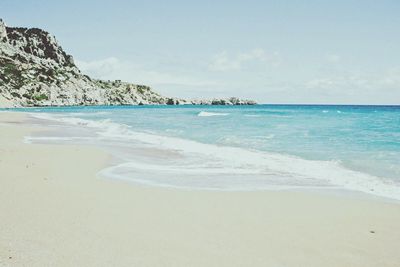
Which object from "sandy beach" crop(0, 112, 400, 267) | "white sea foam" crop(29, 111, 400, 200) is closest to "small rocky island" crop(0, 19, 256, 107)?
"white sea foam" crop(29, 111, 400, 200)

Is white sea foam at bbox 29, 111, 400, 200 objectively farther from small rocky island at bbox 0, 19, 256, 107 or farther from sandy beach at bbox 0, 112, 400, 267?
small rocky island at bbox 0, 19, 256, 107

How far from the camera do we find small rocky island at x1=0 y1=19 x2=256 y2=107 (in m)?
137

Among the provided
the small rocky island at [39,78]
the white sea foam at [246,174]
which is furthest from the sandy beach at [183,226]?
the small rocky island at [39,78]

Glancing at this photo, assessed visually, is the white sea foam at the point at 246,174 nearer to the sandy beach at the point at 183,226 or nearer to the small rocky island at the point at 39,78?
the sandy beach at the point at 183,226

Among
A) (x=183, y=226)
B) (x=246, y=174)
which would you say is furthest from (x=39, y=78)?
(x=183, y=226)

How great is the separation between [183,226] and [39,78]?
159 m

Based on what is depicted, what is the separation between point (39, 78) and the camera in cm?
15188

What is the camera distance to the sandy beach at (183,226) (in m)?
5.45

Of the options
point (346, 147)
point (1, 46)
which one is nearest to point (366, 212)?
point (346, 147)

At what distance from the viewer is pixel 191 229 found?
263 inches

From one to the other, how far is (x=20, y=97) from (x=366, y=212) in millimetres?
139156

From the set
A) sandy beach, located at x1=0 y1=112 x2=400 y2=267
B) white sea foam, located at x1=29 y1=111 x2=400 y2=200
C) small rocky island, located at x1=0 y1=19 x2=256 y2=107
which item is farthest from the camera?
small rocky island, located at x1=0 y1=19 x2=256 y2=107

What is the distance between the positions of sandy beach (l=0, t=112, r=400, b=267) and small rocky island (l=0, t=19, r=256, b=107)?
123 metres

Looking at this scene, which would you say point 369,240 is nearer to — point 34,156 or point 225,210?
point 225,210
